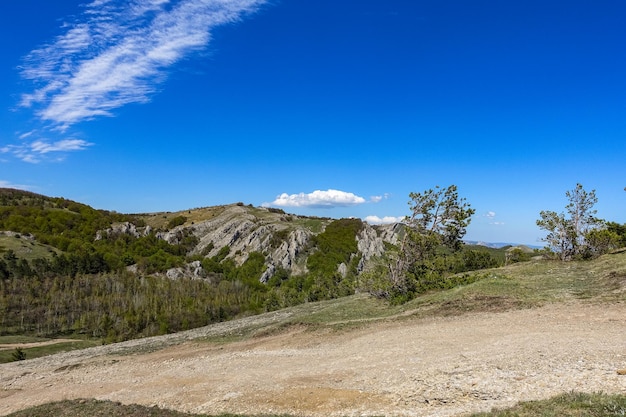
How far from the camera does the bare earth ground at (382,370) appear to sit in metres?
14.0

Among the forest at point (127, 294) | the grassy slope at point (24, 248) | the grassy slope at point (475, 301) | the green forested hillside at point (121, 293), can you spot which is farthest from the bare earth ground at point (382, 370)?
the grassy slope at point (24, 248)

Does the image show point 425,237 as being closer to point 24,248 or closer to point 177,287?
point 177,287

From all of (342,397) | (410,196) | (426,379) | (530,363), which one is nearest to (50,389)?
(342,397)

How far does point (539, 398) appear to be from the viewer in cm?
1234

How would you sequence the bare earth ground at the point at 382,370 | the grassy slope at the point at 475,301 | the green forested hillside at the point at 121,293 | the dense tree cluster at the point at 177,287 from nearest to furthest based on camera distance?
the bare earth ground at the point at 382,370, the grassy slope at the point at 475,301, the dense tree cluster at the point at 177,287, the green forested hillside at the point at 121,293

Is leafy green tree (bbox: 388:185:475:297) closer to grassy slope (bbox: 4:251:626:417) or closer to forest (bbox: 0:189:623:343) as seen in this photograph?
grassy slope (bbox: 4:251:626:417)

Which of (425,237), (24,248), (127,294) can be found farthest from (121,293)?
(425,237)

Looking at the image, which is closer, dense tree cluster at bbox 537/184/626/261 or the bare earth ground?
the bare earth ground

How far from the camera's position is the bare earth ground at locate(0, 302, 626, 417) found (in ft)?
45.8

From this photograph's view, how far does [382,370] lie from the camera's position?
1816cm

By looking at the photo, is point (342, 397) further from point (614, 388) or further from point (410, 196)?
point (410, 196)

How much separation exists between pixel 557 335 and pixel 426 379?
28.0 feet

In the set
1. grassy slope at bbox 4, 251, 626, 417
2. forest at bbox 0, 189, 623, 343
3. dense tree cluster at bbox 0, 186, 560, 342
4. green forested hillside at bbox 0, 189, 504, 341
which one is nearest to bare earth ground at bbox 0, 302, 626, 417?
grassy slope at bbox 4, 251, 626, 417

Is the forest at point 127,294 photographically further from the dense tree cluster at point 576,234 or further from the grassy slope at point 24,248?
the dense tree cluster at point 576,234
